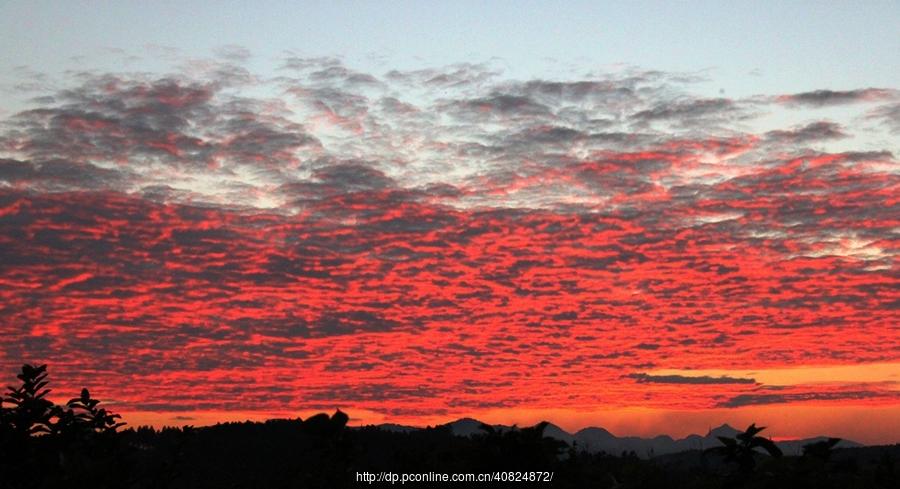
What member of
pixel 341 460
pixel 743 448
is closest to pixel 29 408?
pixel 341 460

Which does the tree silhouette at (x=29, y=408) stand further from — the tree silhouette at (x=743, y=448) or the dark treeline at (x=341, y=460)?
the tree silhouette at (x=743, y=448)

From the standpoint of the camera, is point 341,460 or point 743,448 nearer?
point 341,460

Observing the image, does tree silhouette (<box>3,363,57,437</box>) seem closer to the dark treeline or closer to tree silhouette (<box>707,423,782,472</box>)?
the dark treeline

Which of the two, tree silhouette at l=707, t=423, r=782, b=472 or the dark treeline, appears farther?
tree silhouette at l=707, t=423, r=782, b=472

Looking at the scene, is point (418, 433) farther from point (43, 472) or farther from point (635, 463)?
point (43, 472)

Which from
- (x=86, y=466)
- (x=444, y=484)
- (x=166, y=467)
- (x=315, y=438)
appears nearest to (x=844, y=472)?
(x=444, y=484)

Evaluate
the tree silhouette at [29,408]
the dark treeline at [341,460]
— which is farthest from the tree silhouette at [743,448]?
the tree silhouette at [29,408]

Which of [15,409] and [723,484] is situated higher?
[15,409]

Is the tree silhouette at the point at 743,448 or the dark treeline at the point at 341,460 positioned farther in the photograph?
the tree silhouette at the point at 743,448

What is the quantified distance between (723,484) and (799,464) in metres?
1.41

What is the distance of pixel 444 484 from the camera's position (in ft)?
57.4

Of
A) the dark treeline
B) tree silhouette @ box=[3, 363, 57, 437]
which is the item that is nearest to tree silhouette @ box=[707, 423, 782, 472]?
the dark treeline

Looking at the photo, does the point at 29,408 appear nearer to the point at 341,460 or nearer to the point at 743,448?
the point at 341,460

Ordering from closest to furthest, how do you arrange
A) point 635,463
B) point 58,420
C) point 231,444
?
point 58,420
point 635,463
point 231,444
